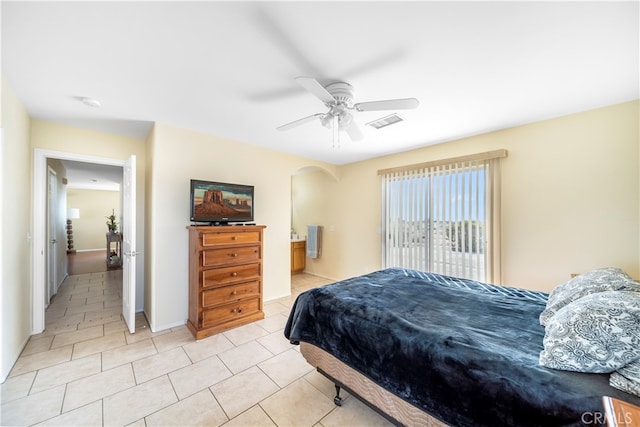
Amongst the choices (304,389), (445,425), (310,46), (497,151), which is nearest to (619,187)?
(497,151)

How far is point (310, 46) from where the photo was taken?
5.15 feet

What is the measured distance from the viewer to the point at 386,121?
2.81 meters

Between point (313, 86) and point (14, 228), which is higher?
point (313, 86)

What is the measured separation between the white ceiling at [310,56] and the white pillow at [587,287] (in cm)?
149

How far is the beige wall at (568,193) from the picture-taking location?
2330 millimetres

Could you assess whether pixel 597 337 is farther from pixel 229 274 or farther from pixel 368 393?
pixel 229 274

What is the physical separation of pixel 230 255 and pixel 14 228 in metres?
1.87

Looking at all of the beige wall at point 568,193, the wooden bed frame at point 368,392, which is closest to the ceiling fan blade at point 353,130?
the beige wall at point 568,193

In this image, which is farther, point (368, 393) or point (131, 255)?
point (131, 255)

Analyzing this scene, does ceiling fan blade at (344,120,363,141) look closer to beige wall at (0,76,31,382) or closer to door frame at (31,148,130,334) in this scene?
beige wall at (0,76,31,382)

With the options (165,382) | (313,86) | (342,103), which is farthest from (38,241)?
(342,103)

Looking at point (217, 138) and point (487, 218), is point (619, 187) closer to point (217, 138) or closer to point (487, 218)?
point (487, 218)

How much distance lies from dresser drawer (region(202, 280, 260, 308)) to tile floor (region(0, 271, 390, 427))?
367 millimetres

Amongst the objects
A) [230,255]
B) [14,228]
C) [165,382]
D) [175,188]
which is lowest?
[165,382]
